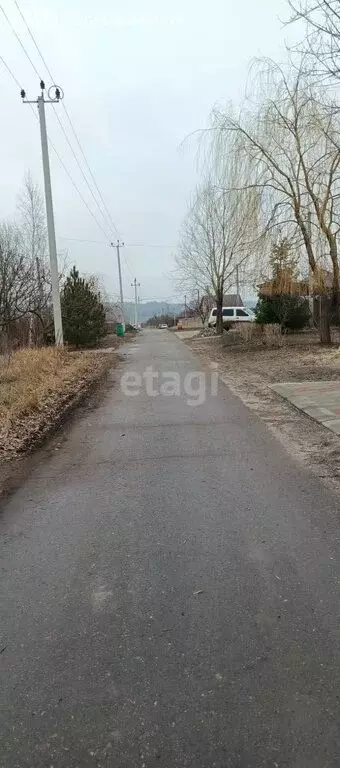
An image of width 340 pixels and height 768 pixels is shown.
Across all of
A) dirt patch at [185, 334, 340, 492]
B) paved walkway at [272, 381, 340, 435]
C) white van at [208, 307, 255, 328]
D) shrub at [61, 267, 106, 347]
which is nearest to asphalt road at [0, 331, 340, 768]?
dirt patch at [185, 334, 340, 492]

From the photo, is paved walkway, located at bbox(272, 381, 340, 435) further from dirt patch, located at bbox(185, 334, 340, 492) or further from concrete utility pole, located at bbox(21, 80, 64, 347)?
concrete utility pole, located at bbox(21, 80, 64, 347)

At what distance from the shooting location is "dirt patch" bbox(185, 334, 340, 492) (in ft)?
19.2

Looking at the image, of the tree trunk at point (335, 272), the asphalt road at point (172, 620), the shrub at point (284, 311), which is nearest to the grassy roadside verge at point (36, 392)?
the asphalt road at point (172, 620)

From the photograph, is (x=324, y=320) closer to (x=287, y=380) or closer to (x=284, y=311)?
(x=284, y=311)

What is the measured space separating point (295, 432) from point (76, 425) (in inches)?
128

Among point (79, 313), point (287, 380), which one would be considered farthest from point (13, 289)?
point (287, 380)

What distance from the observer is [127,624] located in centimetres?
278

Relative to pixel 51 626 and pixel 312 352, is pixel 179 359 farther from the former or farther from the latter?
pixel 51 626

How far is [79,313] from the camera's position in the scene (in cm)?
2434

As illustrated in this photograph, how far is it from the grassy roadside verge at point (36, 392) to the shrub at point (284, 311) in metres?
8.92

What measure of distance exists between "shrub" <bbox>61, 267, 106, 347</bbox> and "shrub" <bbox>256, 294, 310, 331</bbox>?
795 cm

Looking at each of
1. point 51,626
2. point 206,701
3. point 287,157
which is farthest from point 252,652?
point 287,157

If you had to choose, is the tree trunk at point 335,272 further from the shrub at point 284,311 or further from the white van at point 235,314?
the white van at point 235,314

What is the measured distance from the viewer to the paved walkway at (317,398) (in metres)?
7.37
